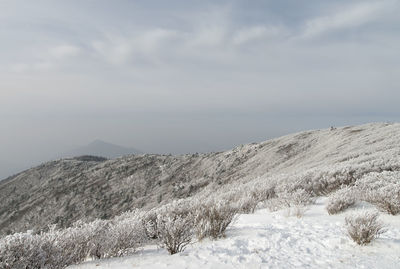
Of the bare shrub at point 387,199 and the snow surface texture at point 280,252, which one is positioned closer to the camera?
the snow surface texture at point 280,252

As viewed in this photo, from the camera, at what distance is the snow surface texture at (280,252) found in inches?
170

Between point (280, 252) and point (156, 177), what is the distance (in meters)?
33.6

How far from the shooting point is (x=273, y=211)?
8.08 m

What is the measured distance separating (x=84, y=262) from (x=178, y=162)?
35.0m

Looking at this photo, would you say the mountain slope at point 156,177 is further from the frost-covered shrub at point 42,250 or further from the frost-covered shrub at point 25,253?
the frost-covered shrub at point 25,253

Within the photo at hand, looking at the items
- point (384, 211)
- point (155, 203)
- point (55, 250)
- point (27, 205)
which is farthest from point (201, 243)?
point (27, 205)

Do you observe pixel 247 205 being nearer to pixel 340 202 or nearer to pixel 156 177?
pixel 340 202

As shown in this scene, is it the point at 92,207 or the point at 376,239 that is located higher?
the point at 376,239

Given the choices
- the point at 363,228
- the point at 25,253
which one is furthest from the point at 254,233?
the point at 25,253

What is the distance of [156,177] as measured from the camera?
37469 mm

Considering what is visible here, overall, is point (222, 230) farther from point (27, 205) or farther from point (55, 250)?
point (27, 205)

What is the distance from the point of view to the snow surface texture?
14.2 feet

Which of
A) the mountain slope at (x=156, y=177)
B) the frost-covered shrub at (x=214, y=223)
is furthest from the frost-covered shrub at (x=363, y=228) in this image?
→ the mountain slope at (x=156, y=177)

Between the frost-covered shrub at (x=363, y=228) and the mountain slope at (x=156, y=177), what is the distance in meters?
20.9
